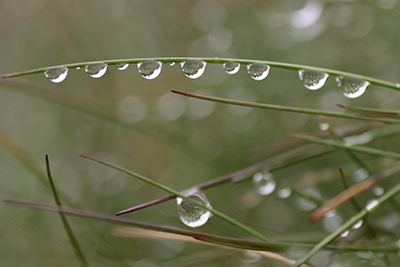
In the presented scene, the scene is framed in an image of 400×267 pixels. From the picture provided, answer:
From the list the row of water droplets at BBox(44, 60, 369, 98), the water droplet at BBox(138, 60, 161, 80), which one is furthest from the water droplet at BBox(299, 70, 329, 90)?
the water droplet at BBox(138, 60, 161, 80)

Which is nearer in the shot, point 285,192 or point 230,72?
point 230,72

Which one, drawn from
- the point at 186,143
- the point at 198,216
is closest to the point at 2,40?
the point at 186,143

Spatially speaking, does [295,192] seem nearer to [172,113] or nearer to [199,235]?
[199,235]

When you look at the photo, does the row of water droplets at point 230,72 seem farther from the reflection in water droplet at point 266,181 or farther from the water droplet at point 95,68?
the reflection in water droplet at point 266,181

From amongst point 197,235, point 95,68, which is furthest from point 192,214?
point 95,68

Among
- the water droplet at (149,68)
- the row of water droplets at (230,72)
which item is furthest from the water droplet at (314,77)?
the water droplet at (149,68)

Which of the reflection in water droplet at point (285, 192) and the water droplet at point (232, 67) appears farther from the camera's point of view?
the reflection in water droplet at point (285, 192)
